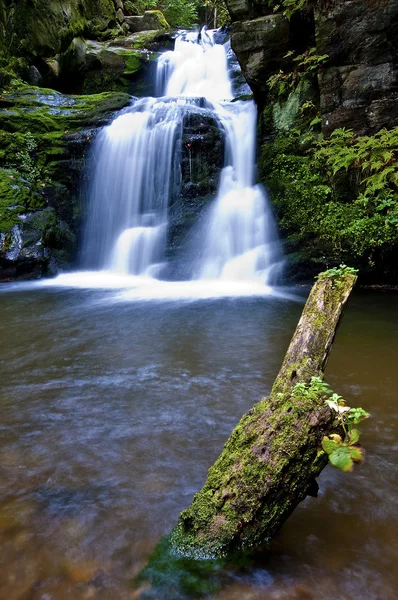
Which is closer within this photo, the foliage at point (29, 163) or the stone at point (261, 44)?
the stone at point (261, 44)

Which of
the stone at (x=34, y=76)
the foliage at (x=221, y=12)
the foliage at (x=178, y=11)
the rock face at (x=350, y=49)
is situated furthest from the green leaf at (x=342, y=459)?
the foliage at (x=178, y=11)

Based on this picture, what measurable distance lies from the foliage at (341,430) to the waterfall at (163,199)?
7.20m

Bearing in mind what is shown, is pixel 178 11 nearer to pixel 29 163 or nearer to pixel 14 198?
pixel 29 163

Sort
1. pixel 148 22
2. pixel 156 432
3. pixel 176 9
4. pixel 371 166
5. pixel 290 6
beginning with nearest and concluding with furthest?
pixel 156 432 → pixel 371 166 → pixel 290 6 → pixel 148 22 → pixel 176 9

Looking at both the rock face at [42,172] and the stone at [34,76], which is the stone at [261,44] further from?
the stone at [34,76]

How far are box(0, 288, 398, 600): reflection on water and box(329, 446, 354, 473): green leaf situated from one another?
1.70 ft

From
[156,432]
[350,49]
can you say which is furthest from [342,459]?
[350,49]

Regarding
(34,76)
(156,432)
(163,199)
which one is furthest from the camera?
(34,76)

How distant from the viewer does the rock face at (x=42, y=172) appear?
9.89m

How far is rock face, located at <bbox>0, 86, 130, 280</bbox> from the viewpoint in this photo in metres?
9.89

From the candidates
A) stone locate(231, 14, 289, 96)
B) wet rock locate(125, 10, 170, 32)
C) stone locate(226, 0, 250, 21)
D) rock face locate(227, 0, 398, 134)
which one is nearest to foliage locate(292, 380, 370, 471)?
rock face locate(227, 0, 398, 134)

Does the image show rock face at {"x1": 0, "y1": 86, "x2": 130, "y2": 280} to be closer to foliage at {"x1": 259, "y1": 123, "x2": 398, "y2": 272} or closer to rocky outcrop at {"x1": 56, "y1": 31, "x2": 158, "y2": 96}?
rocky outcrop at {"x1": 56, "y1": 31, "x2": 158, "y2": 96}

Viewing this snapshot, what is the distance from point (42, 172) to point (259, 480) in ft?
38.3

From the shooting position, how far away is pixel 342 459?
1533 millimetres
